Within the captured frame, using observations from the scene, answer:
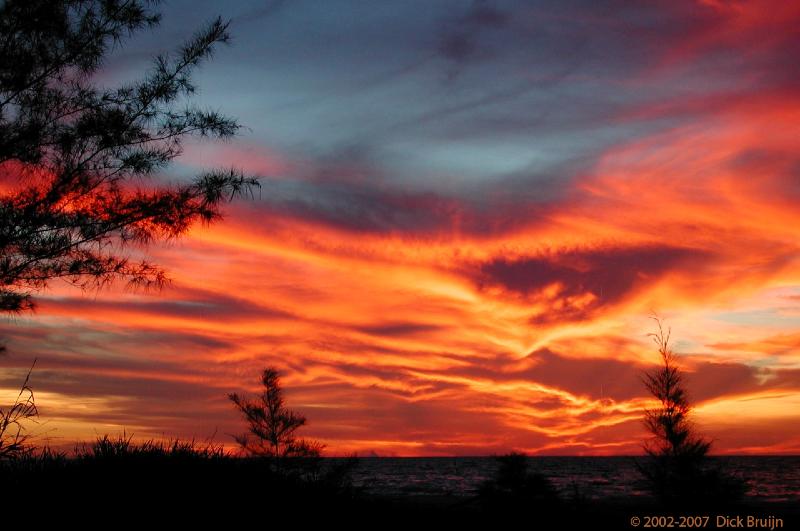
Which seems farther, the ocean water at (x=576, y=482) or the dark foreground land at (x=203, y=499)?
the ocean water at (x=576, y=482)

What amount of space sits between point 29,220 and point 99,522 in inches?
280

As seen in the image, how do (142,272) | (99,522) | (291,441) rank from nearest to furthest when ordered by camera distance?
(99,522)
(142,272)
(291,441)

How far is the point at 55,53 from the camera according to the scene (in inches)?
456

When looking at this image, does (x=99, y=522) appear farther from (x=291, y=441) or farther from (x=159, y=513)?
(x=291, y=441)

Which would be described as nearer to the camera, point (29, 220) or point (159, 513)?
point (159, 513)

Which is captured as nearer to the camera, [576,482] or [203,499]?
[203,499]

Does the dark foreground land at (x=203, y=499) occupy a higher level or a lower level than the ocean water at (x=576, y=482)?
higher

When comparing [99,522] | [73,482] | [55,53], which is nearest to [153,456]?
[73,482]

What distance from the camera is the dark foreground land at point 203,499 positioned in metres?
5.86

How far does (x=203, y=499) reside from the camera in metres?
6.20

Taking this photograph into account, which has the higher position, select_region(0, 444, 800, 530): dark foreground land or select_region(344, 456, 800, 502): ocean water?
select_region(0, 444, 800, 530): dark foreground land

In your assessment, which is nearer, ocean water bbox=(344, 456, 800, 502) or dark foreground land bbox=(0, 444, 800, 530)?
dark foreground land bbox=(0, 444, 800, 530)

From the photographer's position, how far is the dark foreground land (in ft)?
19.2

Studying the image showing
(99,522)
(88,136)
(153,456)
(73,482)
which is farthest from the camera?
(88,136)
